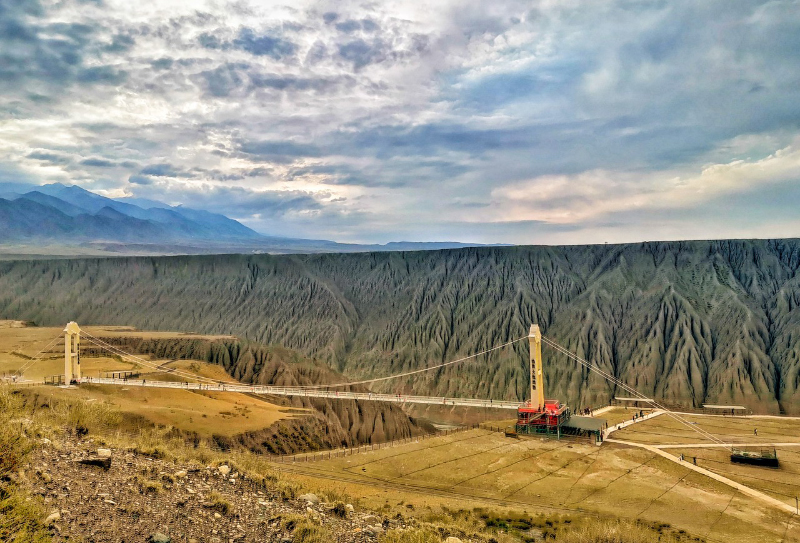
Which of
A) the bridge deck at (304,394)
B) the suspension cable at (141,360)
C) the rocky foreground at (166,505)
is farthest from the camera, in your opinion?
the suspension cable at (141,360)

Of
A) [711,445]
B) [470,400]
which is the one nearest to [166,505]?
[711,445]

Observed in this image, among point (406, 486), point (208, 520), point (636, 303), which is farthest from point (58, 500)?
point (636, 303)

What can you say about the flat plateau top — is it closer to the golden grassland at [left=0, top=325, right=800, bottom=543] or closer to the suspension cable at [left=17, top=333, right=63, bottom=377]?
the golden grassland at [left=0, top=325, right=800, bottom=543]

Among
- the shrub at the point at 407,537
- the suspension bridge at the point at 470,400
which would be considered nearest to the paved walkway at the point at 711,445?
the suspension bridge at the point at 470,400

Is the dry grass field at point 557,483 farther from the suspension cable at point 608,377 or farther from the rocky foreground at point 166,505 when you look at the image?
the suspension cable at point 608,377

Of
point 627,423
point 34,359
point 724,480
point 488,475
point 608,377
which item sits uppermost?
point 34,359

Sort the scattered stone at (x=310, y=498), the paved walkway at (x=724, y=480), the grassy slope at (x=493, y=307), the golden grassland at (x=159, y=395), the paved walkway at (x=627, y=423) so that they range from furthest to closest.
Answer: the grassy slope at (x=493, y=307) → the paved walkway at (x=627, y=423) → the golden grassland at (x=159, y=395) → the paved walkway at (x=724, y=480) → the scattered stone at (x=310, y=498)

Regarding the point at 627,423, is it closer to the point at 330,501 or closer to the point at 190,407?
the point at 330,501
